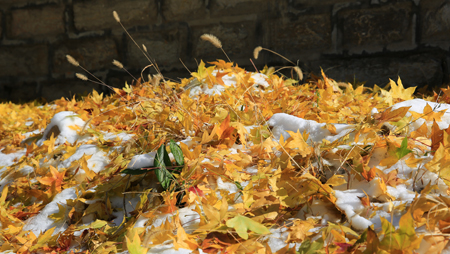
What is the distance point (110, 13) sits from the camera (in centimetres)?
288

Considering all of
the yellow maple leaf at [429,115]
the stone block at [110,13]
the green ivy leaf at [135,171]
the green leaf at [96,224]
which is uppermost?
the stone block at [110,13]

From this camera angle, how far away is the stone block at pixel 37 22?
3.00m

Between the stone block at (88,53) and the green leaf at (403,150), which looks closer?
the green leaf at (403,150)

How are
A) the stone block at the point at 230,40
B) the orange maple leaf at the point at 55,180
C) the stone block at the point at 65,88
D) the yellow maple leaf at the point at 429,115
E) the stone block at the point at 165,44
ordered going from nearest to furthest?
1. the yellow maple leaf at the point at 429,115
2. the orange maple leaf at the point at 55,180
3. the stone block at the point at 230,40
4. the stone block at the point at 165,44
5. the stone block at the point at 65,88

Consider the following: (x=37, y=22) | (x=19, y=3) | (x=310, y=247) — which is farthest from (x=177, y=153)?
(x=19, y=3)

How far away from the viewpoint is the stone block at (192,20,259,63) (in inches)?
104

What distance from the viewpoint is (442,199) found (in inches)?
25.3

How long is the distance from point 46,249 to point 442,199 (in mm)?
951

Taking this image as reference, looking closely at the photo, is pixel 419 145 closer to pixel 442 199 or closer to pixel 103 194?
pixel 442 199

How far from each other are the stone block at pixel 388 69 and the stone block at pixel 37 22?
2.45 metres

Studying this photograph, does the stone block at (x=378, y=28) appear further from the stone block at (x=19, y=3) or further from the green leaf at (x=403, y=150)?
the stone block at (x=19, y=3)

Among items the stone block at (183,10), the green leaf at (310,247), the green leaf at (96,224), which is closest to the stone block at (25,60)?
the stone block at (183,10)

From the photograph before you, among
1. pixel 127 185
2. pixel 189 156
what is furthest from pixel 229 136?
pixel 127 185

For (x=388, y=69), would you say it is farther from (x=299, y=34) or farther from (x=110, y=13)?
(x=110, y=13)
